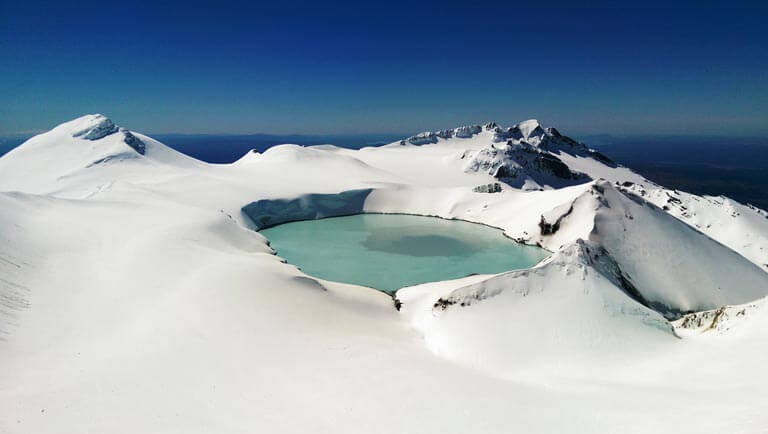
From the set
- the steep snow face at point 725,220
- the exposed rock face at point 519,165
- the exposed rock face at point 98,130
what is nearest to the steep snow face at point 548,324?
the steep snow face at point 725,220

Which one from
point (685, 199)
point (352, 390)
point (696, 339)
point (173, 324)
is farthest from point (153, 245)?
point (685, 199)

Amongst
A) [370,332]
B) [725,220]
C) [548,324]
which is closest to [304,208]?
[370,332]

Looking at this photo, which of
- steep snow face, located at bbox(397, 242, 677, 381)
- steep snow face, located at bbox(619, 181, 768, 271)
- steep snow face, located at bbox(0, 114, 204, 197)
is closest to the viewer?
steep snow face, located at bbox(397, 242, 677, 381)

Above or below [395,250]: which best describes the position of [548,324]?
above

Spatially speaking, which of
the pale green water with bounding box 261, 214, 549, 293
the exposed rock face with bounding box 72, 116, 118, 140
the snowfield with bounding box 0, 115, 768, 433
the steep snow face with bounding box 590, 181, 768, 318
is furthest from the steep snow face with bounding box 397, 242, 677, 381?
the exposed rock face with bounding box 72, 116, 118, 140

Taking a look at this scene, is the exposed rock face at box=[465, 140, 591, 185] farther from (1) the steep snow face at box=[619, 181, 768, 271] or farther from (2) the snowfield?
(2) the snowfield

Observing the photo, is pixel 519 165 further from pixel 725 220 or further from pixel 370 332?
pixel 370 332
